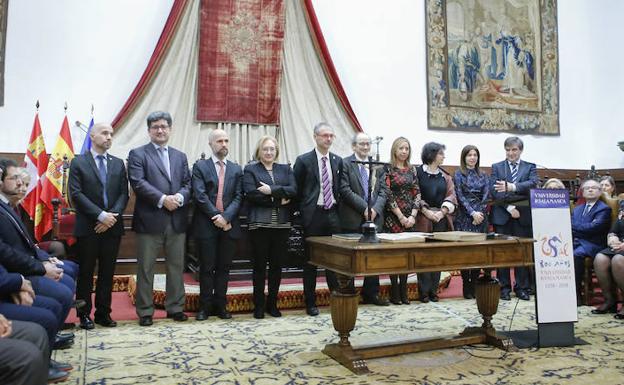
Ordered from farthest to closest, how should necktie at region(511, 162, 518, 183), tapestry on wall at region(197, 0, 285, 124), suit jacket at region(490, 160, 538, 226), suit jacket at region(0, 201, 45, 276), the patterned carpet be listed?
tapestry on wall at region(197, 0, 285, 124) → necktie at region(511, 162, 518, 183) → suit jacket at region(490, 160, 538, 226) → the patterned carpet → suit jacket at region(0, 201, 45, 276)

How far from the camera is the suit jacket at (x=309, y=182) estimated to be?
165 inches

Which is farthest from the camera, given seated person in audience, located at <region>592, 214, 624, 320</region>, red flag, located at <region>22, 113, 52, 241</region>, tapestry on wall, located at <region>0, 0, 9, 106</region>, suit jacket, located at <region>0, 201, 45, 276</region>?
tapestry on wall, located at <region>0, 0, 9, 106</region>

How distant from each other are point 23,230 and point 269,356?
1531mm

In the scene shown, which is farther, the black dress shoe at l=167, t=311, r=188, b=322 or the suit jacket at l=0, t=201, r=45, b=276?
the black dress shoe at l=167, t=311, r=188, b=322

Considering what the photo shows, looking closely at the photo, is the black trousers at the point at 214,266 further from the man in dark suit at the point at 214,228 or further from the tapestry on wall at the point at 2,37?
the tapestry on wall at the point at 2,37

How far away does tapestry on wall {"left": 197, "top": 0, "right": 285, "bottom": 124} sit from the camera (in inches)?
257

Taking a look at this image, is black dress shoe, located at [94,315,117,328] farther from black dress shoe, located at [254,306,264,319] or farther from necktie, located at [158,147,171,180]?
necktie, located at [158,147,171,180]

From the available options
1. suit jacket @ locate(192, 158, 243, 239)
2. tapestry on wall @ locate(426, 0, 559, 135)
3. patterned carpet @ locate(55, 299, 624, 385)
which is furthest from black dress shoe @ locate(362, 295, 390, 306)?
tapestry on wall @ locate(426, 0, 559, 135)

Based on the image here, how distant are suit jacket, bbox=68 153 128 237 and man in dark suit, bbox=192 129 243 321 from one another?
57cm

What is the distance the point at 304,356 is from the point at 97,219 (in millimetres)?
1841

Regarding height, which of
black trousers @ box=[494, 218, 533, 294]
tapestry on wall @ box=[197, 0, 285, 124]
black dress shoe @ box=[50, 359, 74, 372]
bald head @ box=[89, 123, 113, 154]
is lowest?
black dress shoe @ box=[50, 359, 74, 372]

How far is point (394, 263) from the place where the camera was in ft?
9.19

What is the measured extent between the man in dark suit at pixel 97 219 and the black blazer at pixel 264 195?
0.98 metres

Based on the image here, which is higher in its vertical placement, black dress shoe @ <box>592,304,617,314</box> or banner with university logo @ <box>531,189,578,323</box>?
banner with university logo @ <box>531,189,578,323</box>
